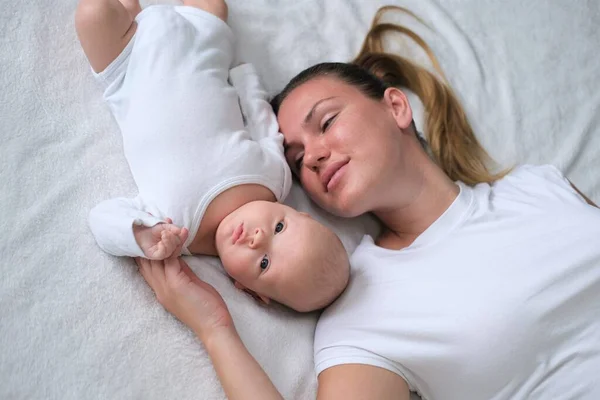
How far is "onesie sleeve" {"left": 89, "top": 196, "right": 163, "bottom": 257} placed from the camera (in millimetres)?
1028

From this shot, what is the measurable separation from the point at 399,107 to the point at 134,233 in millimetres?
669

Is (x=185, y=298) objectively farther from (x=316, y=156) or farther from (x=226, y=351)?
(x=316, y=156)

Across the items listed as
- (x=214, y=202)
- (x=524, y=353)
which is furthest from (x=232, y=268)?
(x=524, y=353)

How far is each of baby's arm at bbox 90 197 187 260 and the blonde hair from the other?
0.47 m

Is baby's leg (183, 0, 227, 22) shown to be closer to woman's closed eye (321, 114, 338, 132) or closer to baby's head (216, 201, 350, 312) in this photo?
woman's closed eye (321, 114, 338, 132)

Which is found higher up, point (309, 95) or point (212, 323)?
point (309, 95)

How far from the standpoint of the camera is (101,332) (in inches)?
40.4

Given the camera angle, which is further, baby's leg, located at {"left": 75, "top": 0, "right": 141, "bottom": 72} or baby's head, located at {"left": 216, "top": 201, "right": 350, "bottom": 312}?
baby's leg, located at {"left": 75, "top": 0, "right": 141, "bottom": 72}

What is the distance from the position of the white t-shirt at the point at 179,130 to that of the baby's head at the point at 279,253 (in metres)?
0.08

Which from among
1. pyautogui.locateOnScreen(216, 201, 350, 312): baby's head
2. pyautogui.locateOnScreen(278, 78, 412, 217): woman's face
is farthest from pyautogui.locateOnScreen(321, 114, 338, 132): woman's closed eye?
pyautogui.locateOnScreen(216, 201, 350, 312): baby's head

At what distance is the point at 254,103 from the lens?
4.45 ft

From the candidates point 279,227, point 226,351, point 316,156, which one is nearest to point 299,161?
point 316,156

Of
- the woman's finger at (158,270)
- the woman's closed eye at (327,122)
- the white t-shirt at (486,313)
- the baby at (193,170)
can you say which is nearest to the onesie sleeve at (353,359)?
the white t-shirt at (486,313)

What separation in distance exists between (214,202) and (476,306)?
53 centimetres
